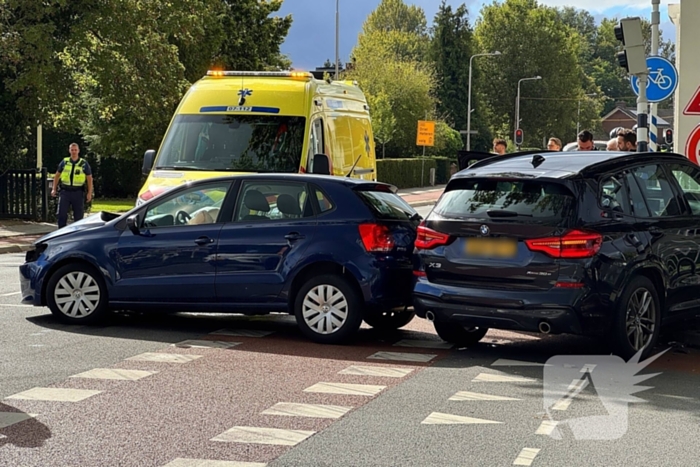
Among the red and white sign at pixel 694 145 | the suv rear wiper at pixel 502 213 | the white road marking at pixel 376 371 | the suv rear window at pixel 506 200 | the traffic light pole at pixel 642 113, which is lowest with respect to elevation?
the white road marking at pixel 376 371

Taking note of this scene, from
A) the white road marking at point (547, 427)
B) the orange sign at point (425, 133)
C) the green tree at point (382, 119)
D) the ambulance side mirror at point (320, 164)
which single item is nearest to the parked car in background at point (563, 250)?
the white road marking at point (547, 427)

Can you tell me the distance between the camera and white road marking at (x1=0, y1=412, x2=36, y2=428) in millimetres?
6515

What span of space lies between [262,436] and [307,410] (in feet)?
2.36

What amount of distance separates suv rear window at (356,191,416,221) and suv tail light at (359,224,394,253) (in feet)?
0.52

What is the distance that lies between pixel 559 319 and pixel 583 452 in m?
2.40

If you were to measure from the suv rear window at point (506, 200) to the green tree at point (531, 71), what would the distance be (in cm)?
9119

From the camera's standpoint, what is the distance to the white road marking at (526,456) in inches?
224

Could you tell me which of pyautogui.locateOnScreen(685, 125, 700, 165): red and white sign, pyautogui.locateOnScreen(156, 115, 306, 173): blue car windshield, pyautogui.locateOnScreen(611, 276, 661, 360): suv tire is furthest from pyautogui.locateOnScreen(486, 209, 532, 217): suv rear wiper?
pyautogui.locateOnScreen(156, 115, 306, 173): blue car windshield

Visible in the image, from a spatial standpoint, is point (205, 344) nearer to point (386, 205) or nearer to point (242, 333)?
point (242, 333)

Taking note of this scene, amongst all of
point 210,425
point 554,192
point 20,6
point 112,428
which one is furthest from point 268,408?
point 20,6

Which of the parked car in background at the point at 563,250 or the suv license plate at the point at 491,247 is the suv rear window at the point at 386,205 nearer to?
the parked car in background at the point at 563,250

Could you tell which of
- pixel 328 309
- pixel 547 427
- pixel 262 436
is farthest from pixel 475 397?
pixel 328 309

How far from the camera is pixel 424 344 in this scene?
9727 millimetres

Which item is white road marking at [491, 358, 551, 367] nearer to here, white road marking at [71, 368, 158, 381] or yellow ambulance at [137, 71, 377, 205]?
white road marking at [71, 368, 158, 381]
